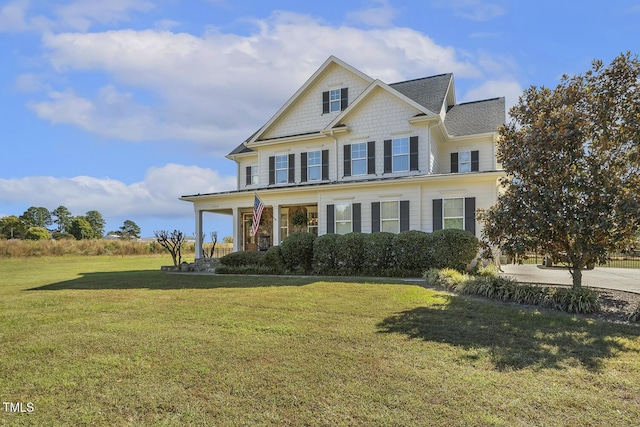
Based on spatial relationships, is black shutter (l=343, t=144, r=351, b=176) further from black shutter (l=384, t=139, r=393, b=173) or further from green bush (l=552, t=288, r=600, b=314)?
green bush (l=552, t=288, r=600, b=314)

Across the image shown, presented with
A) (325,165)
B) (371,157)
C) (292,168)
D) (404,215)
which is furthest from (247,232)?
(404,215)

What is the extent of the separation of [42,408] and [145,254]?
3861 centimetres

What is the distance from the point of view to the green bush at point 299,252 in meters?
16.1

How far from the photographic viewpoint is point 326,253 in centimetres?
1556

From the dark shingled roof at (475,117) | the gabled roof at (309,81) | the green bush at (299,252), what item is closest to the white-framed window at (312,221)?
the green bush at (299,252)

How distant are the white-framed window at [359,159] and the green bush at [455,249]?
6.72 meters

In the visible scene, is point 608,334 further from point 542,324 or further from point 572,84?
point 572,84

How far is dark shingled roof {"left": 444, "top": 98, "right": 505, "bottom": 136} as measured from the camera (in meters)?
20.1

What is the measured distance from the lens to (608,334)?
656cm

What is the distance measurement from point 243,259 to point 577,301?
13113mm

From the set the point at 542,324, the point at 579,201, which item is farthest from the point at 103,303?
the point at 579,201

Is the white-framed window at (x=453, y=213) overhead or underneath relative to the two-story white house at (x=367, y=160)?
underneath

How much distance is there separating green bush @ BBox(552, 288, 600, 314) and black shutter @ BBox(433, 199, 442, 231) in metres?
7.86

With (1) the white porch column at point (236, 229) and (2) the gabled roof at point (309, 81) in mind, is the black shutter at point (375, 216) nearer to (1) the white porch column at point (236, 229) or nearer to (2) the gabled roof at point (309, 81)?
(2) the gabled roof at point (309, 81)
